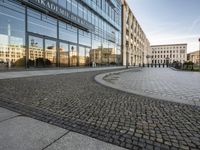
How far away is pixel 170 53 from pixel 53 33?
146 meters

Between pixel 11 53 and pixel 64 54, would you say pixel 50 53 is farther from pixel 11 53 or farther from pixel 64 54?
pixel 11 53

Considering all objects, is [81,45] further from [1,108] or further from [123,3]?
[123,3]

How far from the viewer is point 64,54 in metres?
21.5

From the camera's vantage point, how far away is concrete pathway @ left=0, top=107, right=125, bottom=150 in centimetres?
247

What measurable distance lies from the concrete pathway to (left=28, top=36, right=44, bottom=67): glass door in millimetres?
14019

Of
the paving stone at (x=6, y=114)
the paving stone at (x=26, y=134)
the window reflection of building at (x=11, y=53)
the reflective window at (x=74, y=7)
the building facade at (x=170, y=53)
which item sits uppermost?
the building facade at (x=170, y=53)

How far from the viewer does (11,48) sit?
14.4m

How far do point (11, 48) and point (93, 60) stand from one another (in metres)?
16.5

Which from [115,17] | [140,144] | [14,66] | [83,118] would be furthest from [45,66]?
[115,17]

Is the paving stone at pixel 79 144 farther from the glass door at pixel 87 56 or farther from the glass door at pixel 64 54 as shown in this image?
the glass door at pixel 87 56

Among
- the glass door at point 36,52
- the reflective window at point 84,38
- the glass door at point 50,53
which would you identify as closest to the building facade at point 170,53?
the reflective window at point 84,38

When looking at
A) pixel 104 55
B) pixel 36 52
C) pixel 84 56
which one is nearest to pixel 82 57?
pixel 84 56

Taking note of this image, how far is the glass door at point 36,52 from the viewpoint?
52.7 feet

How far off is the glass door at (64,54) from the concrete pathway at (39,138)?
18.1 m
